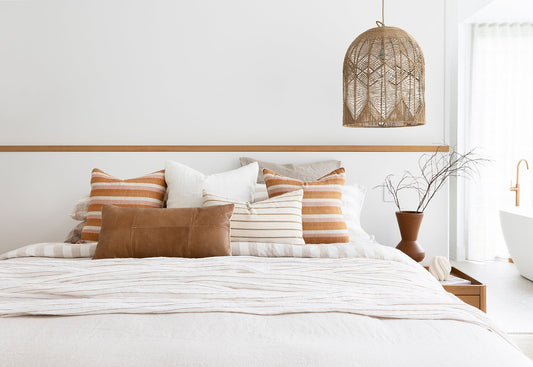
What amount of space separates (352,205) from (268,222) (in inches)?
24.8

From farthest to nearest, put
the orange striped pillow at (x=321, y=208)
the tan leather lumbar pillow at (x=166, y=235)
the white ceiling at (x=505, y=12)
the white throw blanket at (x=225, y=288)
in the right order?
the white ceiling at (x=505, y=12) < the orange striped pillow at (x=321, y=208) < the tan leather lumbar pillow at (x=166, y=235) < the white throw blanket at (x=225, y=288)

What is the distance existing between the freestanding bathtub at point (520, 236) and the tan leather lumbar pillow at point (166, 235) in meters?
2.65

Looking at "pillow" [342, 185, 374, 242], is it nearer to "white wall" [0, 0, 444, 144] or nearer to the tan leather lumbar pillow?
"white wall" [0, 0, 444, 144]

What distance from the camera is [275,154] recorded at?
2.89 metres

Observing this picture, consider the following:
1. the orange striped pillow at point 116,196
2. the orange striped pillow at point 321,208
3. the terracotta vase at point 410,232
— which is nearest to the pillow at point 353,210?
the orange striped pillow at point 321,208

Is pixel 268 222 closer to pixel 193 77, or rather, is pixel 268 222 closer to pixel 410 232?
pixel 410 232

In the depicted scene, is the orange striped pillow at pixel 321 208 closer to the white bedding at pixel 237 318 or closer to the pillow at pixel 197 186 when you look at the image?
the pillow at pixel 197 186

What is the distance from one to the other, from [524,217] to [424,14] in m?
1.78

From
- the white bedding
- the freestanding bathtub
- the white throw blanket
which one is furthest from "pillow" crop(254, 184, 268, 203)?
the freestanding bathtub

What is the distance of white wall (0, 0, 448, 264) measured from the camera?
114 inches

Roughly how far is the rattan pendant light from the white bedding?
2.31 feet

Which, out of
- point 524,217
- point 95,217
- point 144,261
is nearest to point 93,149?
point 95,217

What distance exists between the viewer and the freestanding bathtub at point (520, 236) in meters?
3.46

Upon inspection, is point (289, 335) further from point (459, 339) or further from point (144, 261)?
point (144, 261)
